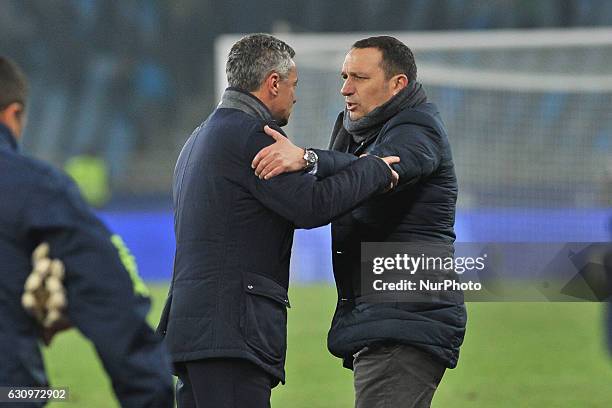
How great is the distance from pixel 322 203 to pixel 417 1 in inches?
847

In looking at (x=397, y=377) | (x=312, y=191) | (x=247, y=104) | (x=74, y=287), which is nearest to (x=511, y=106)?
(x=397, y=377)

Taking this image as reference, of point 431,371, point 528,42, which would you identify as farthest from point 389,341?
point 528,42

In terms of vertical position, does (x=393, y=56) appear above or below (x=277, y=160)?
above

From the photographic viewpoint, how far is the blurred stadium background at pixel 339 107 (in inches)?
357

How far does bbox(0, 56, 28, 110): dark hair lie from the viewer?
101 inches

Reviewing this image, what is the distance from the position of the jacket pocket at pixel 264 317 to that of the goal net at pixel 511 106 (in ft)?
30.2

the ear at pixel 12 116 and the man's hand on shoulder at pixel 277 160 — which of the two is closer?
the ear at pixel 12 116

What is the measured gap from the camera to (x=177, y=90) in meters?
25.3

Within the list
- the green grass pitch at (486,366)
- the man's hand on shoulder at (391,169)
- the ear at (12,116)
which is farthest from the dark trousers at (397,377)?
the green grass pitch at (486,366)

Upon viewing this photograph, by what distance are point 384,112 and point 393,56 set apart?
0.22 m

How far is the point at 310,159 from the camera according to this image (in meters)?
3.69

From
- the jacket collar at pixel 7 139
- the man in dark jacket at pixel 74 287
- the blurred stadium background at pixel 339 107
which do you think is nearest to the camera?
the man in dark jacket at pixel 74 287

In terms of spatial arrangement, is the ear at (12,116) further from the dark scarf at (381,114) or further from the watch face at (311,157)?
the dark scarf at (381,114)

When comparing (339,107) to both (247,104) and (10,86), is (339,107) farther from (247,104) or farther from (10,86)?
(10,86)
